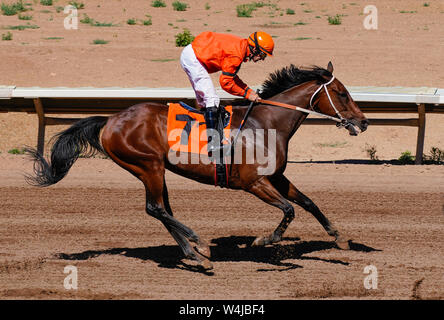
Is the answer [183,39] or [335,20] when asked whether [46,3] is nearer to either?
[183,39]

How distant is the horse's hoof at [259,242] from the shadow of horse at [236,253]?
108 millimetres

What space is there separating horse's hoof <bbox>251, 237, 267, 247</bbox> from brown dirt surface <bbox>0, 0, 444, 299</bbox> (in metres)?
0.11

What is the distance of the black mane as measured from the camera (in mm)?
7176

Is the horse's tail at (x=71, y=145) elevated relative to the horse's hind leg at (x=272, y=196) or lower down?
elevated

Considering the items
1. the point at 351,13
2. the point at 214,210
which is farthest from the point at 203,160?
the point at 351,13

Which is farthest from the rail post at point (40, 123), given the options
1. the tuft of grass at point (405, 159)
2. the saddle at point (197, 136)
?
the tuft of grass at point (405, 159)

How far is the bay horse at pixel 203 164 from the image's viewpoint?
684 cm

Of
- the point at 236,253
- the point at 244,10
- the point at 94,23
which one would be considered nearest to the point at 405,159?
the point at 236,253

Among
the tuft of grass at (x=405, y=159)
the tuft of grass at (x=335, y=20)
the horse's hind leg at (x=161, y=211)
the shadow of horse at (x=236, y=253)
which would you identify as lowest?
the shadow of horse at (x=236, y=253)

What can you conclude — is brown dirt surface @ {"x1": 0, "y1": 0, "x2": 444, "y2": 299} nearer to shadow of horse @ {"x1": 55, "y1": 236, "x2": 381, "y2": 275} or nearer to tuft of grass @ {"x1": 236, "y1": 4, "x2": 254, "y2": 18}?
shadow of horse @ {"x1": 55, "y1": 236, "x2": 381, "y2": 275}

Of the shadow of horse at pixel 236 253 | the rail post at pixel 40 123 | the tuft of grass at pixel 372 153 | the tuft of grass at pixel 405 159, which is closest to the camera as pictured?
the shadow of horse at pixel 236 253

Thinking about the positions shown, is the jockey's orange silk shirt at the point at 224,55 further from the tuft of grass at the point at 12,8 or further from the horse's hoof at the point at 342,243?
the tuft of grass at the point at 12,8

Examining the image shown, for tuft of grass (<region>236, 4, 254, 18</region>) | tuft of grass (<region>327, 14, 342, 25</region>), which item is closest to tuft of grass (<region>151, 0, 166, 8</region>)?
tuft of grass (<region>236, 4, 254, 18</region>)

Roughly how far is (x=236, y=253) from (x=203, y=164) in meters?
1.08
